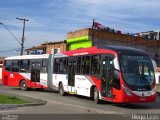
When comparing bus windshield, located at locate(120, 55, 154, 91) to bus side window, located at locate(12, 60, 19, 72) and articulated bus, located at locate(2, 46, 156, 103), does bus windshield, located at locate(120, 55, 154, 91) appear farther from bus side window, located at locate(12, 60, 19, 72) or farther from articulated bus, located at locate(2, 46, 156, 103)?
bus side window, located at locate(12, 60, 19, 72)

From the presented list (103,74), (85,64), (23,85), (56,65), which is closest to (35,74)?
(23,85)

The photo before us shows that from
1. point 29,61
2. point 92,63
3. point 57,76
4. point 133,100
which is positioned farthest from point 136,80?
point 29,61

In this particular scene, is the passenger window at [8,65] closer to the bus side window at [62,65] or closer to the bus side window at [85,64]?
the bus side window at [62,65]

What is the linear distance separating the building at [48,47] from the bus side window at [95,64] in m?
29.8

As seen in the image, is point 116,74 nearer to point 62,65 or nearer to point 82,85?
point 82,85

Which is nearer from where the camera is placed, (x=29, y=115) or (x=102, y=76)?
(x=29, y=115)

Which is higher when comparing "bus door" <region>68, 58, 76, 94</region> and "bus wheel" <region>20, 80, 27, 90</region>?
"bus door" <region>68, 58, 76, 94</region>

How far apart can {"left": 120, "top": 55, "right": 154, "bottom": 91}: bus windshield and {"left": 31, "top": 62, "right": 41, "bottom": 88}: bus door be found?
39.0ft

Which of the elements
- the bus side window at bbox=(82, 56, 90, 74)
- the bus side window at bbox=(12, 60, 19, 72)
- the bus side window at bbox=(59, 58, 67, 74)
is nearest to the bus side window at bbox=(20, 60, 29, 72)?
the bus side window at bbox=(12, 60, 19, 72)

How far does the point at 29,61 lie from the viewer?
30.3 meters

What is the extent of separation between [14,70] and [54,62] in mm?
5908

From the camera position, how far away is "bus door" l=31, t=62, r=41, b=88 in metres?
29.5

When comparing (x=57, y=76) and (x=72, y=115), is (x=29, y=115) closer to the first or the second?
(x=72, y=115)

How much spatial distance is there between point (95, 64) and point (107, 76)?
1684 millimetres
